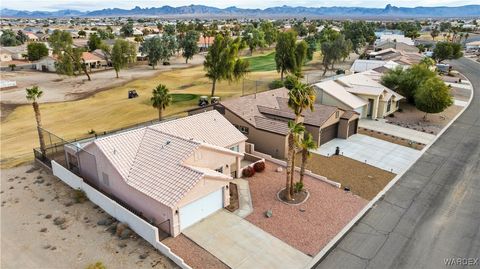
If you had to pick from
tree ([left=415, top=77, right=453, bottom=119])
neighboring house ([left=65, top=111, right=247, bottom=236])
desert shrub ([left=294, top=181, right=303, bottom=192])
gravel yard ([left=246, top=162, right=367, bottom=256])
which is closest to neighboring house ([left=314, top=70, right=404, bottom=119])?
tree ([left=415, top=77, right=453, bottom=119])

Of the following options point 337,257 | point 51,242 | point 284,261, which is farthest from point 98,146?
point 337,257

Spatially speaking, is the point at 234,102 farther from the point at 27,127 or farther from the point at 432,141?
the point at 27,127

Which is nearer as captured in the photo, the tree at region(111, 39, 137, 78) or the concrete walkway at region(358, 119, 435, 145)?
the concrete walkway at region(358, 119, 435, 145)

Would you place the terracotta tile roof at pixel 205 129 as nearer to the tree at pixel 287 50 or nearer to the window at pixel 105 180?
the window at pixel 105 180

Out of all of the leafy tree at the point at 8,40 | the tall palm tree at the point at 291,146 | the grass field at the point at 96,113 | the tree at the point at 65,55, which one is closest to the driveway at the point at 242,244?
the tall palm tree at the point at 291,146

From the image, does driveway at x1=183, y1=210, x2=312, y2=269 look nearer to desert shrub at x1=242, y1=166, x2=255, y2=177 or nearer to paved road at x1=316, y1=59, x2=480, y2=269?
paved road at x1=316, y1=59, x2=480, y2=269

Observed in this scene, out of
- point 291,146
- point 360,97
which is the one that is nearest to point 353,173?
point 291,146

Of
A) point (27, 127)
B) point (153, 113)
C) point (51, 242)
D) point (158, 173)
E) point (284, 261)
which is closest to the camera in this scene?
point (284, 261)
